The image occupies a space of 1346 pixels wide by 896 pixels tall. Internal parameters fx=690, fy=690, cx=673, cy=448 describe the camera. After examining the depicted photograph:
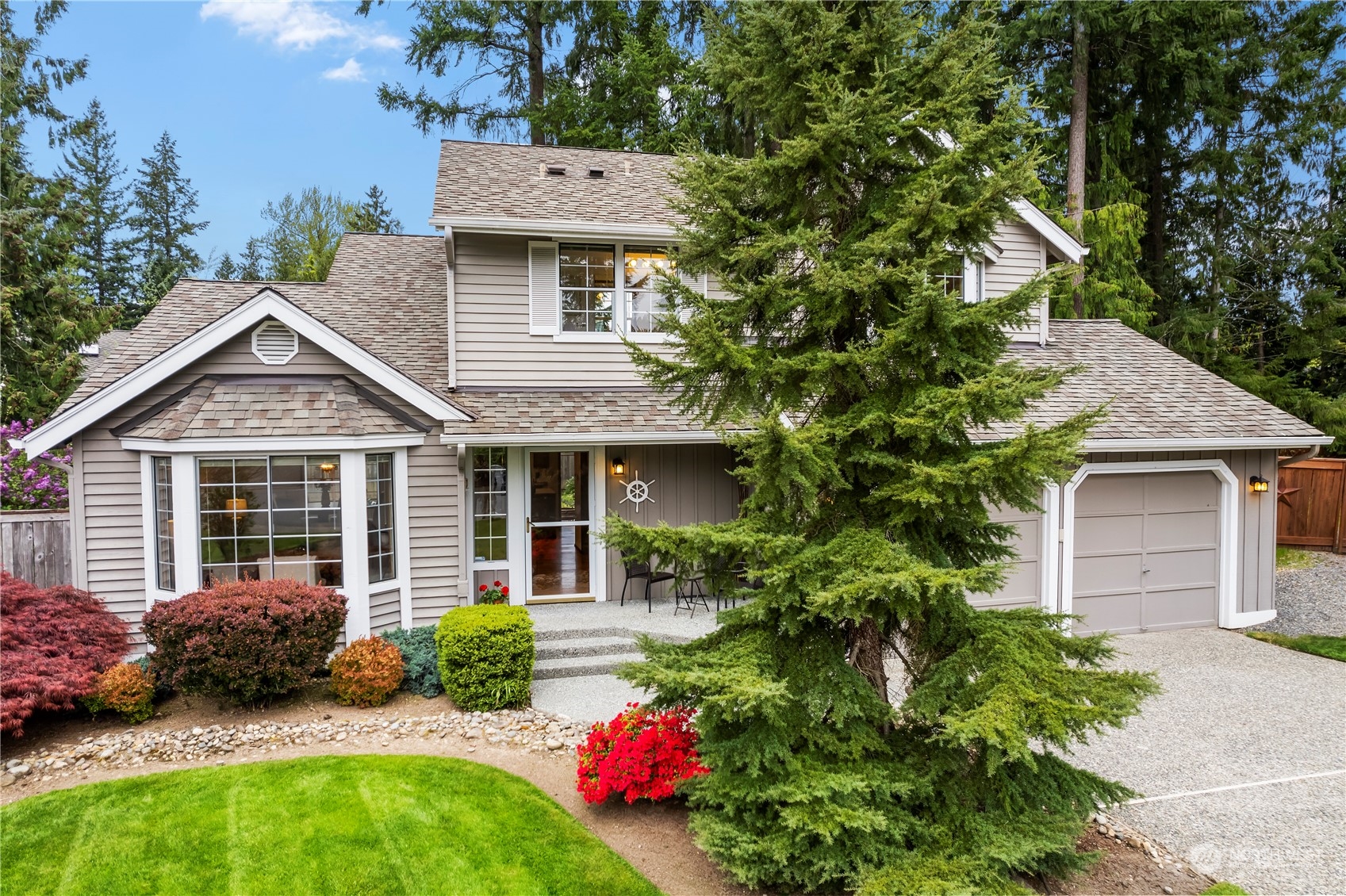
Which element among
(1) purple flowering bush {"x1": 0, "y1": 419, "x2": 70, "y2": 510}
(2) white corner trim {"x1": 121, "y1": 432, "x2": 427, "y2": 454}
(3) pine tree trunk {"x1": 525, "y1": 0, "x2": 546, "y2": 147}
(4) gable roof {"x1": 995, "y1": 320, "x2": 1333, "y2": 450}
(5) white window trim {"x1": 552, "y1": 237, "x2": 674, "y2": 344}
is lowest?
(1) purple flowering bush {"x1": 0, "y1": 419, "x2": 70, "y2": 510}

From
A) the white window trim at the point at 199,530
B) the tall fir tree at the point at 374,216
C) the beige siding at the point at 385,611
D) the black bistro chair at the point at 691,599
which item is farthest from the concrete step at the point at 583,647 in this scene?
the tall fir tree at the point at 374,216

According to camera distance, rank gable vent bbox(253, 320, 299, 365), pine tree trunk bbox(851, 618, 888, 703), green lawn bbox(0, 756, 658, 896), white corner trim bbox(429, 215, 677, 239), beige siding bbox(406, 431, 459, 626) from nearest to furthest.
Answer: green lawn bbox(0, 756, 658, 896) → pine tree trunk bbox(851, 618, 888, 703) → gable vent bbox(253, 320, 299, 365) → beige siding bbox(406, 431, 459, 626) → white corner trim bbox(429, 215, 677, 239)

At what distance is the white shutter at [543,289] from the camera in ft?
32.1

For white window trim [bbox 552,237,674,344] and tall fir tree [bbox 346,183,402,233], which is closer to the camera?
white window trim [bbox 552,237,674,344]

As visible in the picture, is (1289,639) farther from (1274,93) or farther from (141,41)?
(141,41)

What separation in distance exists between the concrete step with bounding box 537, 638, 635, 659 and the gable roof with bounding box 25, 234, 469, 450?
307 cm

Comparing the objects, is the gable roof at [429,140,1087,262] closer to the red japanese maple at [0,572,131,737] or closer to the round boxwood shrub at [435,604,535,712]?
the round boxwood shrub at [435,604,535,712]

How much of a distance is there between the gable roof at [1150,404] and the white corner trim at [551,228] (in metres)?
5.26

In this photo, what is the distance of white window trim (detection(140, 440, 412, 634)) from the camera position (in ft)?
25.1

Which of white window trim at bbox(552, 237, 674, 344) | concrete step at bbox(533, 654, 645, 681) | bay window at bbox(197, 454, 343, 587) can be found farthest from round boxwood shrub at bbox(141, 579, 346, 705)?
white window trim at bbox(552, 237, 674, 344)

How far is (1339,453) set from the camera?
15.9m

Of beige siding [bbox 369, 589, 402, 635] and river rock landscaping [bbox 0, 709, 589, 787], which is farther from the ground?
beige siding [bbox 369, 589, 402, 635]

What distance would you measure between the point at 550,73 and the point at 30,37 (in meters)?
12.7

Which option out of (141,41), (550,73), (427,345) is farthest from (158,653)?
(550,73)
